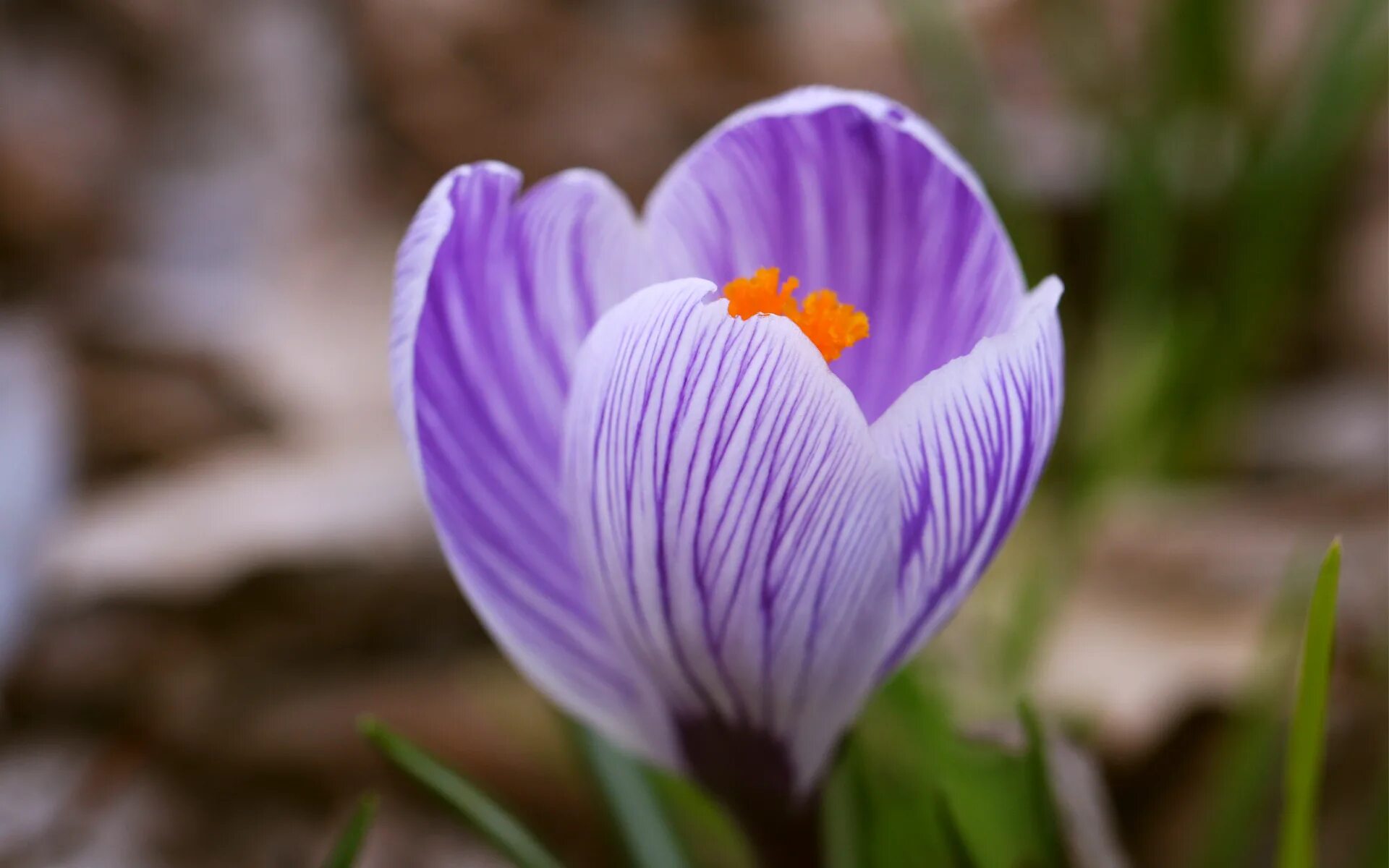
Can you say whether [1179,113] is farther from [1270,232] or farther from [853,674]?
[853,674]

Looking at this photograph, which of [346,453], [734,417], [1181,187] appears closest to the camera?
[734,417]

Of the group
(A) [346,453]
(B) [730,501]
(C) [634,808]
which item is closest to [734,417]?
(B) [730,501]

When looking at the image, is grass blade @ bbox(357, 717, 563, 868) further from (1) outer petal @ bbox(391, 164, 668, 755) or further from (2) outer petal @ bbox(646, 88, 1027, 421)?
(2) outer petal @ bbox(646, 88, 1027, 421)

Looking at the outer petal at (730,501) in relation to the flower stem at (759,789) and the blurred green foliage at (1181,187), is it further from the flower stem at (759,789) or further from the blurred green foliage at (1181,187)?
the blurred green foliage at (1181,187)

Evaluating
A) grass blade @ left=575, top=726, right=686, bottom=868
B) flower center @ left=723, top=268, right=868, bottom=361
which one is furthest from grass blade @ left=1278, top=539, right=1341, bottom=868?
grass blade @ left=575, top=726, right=686, bottom=868

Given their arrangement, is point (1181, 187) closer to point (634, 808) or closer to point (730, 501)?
point (634, 808)

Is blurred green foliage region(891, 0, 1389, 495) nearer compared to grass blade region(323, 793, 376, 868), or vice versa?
grass blade region(323, 793, 376, 868)
